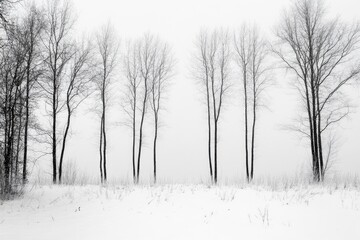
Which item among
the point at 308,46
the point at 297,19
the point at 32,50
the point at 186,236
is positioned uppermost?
the point at 297,19

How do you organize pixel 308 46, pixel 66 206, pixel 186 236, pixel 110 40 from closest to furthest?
pixel 186 236 → pixel 66 206 → pixel 308 46 → pixel 110 40

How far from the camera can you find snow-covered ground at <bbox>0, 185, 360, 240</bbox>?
6.46 metres

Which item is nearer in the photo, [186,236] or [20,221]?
[186,236]

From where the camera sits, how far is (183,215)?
7766 mm

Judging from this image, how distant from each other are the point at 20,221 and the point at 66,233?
5.36ft

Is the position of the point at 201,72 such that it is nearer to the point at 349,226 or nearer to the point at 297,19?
the point at 297,19

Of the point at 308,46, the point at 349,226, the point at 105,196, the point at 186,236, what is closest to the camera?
the point at 186,236

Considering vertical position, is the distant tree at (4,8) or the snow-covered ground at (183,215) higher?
the distant tree at (4,8)

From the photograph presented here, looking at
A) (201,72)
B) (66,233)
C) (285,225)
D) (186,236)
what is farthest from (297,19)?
(66,233)

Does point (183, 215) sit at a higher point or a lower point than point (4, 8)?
lower

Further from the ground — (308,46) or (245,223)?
(308,46)

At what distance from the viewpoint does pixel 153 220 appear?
739cm

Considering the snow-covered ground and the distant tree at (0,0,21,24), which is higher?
the distant tree at (0,0,21,24)

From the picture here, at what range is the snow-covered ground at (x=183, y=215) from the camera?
21.2ft
